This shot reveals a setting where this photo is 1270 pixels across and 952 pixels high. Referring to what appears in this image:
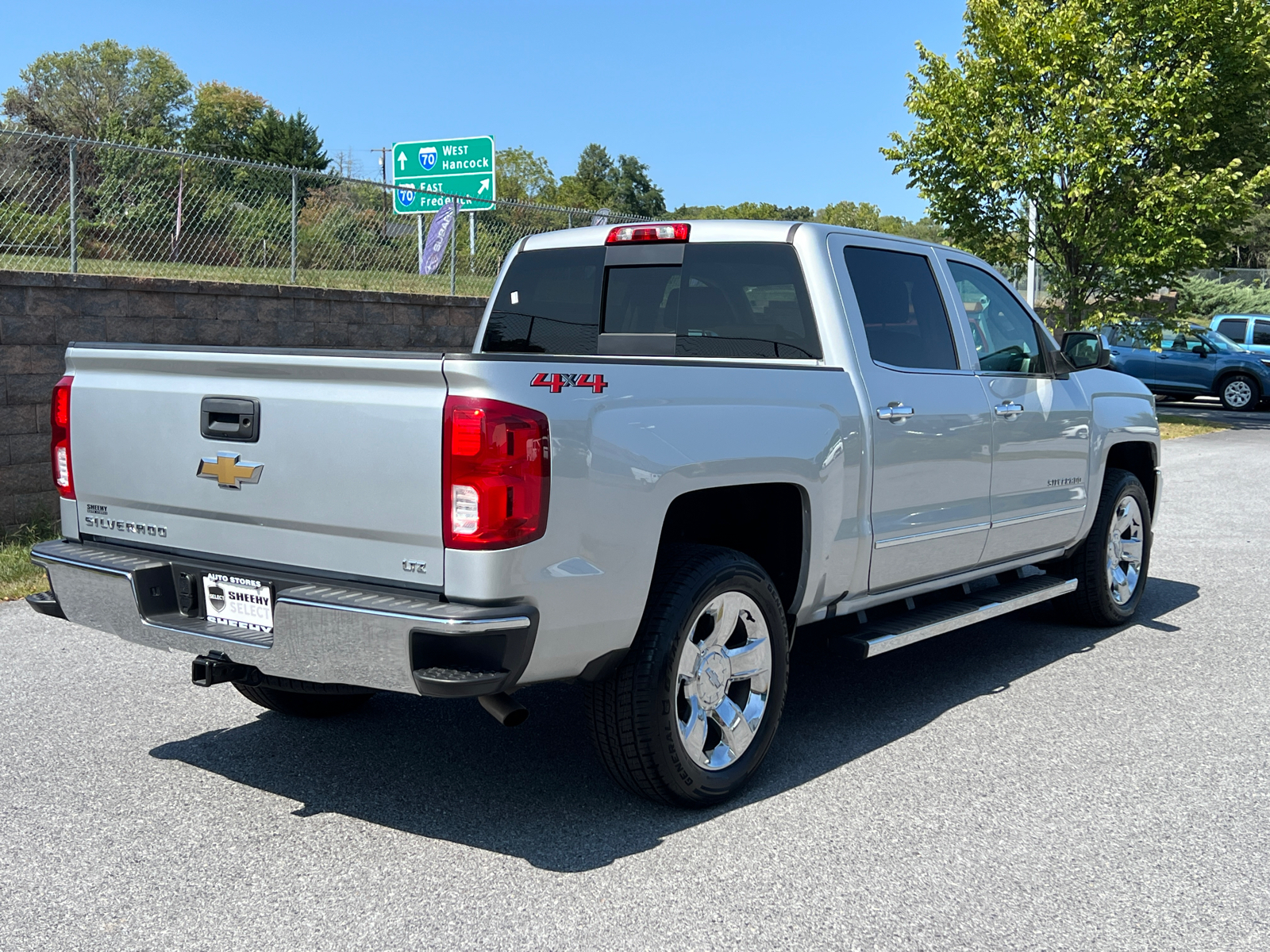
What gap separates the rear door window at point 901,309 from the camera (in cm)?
504

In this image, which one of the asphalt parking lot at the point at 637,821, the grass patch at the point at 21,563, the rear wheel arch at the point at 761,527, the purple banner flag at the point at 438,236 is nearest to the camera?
the asphalt parking lot at the point at 637,821

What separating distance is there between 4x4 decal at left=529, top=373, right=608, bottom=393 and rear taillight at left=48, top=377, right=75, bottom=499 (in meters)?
1.84

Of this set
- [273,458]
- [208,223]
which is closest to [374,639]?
[273,458]

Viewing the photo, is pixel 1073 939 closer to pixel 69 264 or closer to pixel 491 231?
pixel 69 264

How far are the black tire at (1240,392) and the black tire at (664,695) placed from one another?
25571 mm

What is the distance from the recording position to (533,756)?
15.2 ft

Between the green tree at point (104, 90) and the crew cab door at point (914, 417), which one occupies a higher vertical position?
the green tree at point (104, 90)

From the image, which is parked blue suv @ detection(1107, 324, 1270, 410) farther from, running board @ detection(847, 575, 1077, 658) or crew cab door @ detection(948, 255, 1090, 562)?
running board @ detection(847, 575, 1077, 658)

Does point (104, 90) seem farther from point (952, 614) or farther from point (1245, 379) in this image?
point (952, 614)

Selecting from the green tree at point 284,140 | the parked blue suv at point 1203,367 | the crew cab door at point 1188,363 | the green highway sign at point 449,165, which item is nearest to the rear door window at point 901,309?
the green highway sign at point 449,165

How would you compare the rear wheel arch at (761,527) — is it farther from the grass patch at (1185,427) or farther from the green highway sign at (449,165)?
the green highway sign at (449,165)

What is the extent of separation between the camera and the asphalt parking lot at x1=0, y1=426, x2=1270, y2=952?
10.8 ft

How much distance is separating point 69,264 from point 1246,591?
876cm

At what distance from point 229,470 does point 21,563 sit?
5041mm
